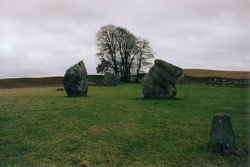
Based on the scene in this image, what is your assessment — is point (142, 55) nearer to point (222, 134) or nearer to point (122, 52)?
point (122, 52)

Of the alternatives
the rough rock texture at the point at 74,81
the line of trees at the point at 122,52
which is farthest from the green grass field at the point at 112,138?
the line of trees at the point at 122,52

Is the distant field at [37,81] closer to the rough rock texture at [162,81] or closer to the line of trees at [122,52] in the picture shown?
the line of trees at [122,52]

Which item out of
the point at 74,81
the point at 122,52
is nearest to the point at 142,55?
the point at 122,52

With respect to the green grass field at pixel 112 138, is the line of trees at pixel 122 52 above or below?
above

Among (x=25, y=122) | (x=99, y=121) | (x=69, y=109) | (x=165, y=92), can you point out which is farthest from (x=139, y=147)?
(x=165, y=92)

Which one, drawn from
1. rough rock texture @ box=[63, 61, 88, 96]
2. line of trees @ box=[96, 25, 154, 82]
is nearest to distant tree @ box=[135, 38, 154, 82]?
line of trees @ box=[96, 25, 154, 82]

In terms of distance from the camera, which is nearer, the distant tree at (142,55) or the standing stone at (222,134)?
the standing stone at (222,134)

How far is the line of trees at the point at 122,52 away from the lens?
77312mm

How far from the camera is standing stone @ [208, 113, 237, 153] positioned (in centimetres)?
1084

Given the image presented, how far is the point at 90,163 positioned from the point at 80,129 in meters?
4.66

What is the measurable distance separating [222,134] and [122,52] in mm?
68712

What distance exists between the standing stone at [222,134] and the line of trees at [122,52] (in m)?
65.9

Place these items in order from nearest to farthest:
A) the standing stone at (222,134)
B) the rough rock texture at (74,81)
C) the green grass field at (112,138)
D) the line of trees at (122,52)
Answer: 1. the green grass field at (112,138)
2. the standing stone at (222,134)
3. the rough rock texture at (74,81)
4. the line of trees at (122,52)

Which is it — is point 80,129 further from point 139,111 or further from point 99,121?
point 139,111
